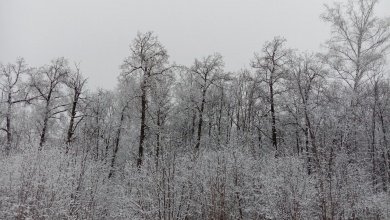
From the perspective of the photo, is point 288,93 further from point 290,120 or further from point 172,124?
point 172,124

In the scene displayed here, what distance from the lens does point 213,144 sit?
2297 cm

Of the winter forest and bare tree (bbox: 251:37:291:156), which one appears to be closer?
the winter forest

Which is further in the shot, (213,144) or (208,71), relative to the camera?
(208,71)

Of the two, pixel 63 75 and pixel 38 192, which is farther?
pixel 63 75

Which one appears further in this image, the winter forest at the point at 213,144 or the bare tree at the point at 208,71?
the bare tree at the point at 208,71

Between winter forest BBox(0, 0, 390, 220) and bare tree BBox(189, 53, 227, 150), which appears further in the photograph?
bare tree BBox(189, 53, 227, 150)

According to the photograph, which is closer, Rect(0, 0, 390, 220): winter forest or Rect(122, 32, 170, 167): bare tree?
Rect(0, 0, 390, 220): winter forest

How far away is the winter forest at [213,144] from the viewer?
1230 cm

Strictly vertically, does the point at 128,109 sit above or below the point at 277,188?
above

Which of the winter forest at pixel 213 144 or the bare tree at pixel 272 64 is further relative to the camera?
the bare tree at pixel 272 64

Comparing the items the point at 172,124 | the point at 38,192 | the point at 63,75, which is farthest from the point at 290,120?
the point at 38,192

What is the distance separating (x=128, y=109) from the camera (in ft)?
105

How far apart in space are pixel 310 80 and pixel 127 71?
1262 centimetres

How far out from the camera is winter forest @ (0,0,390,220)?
12305mm
